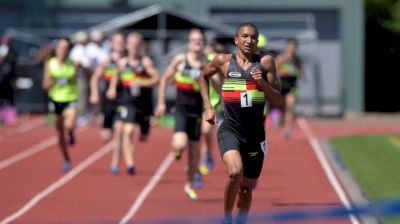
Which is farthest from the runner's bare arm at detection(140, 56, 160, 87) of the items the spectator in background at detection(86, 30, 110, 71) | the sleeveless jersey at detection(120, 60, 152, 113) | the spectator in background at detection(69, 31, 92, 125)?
the spectator in background at detection(86, 30, 110, 71)

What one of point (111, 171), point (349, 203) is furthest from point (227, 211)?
point (111, 171)

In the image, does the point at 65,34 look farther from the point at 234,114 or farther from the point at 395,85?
the point at 234,114

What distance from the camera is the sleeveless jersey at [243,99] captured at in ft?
35.6

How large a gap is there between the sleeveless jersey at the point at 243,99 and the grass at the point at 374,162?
2.37 m

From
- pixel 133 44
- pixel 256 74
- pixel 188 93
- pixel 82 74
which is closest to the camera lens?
pixel 256 74

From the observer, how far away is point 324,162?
1959 cm

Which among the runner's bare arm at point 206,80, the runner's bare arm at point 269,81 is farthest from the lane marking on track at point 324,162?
the runner's bare arm at point 206,80

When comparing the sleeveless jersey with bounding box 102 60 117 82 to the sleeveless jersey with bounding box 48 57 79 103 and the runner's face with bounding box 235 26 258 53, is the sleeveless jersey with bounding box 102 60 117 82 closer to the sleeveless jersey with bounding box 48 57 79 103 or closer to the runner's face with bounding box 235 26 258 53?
the sleeveless jersey with bounding box 48 57 79 103

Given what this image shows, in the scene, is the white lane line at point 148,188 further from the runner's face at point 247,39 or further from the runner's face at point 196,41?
the runner's face at point 247,39

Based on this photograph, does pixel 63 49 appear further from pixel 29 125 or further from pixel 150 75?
pixel 29 125

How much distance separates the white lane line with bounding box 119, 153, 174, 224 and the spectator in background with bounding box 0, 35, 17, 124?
265 inches

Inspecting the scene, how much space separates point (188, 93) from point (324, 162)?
496cm

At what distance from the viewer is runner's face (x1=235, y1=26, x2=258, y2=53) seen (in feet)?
35.4

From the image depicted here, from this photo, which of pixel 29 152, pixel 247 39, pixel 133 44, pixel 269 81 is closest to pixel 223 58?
pixel 247 39
